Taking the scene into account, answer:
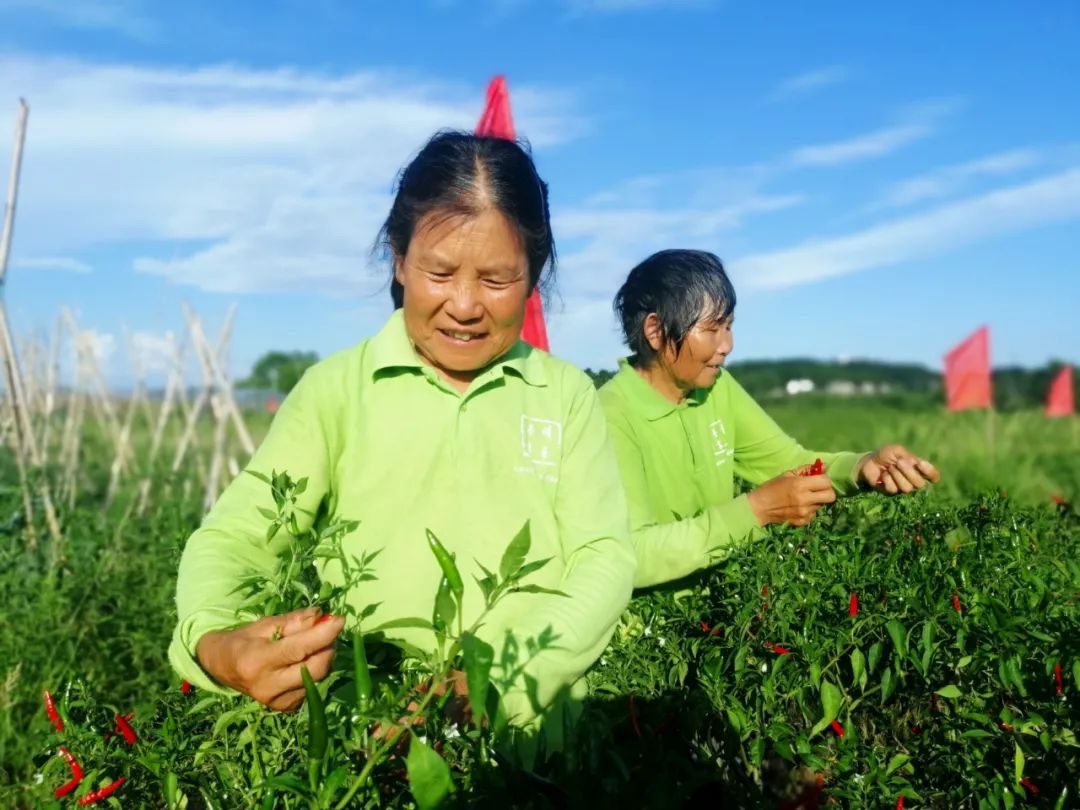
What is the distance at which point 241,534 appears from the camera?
165 cm

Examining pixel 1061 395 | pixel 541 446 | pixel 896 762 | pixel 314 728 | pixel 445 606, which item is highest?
pixel 1061 395

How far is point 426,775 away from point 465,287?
3.15ft

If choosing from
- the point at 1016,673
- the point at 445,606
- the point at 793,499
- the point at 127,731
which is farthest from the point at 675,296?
the point at 445,606

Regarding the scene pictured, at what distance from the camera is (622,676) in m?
2.16

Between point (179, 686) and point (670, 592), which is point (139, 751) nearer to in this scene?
point (179, 686)

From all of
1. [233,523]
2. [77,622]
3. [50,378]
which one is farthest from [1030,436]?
[233,523]

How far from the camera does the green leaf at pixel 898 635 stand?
1747 millimetres

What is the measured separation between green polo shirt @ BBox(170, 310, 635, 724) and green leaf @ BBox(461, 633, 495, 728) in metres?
0.71

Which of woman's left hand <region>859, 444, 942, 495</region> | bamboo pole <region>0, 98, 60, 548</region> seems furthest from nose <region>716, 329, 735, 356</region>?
bamboo pole <region>0, 98, 60, 548</region>

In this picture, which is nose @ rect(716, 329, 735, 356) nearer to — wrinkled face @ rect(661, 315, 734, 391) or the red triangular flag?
wrinkled face @ rect(661, 315, 734, 391)

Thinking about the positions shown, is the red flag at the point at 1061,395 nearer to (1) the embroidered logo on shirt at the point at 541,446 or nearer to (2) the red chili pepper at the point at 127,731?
(1) the embroidered logo on shirt at the point at 541,446

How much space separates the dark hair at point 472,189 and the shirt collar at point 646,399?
0.95 m

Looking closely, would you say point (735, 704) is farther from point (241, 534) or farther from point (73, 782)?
point (73, 782)

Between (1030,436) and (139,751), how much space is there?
13534 mm
